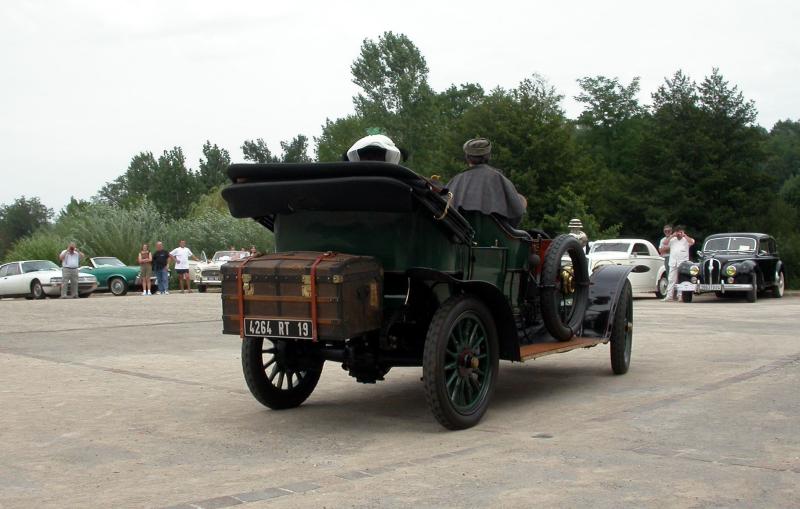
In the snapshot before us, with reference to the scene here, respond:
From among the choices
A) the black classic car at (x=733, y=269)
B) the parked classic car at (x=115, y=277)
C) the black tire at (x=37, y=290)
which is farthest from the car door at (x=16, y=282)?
the black classic car at (x=733, y=269)

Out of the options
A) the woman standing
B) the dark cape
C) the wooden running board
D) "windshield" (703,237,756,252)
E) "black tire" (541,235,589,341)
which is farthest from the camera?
the woman standing

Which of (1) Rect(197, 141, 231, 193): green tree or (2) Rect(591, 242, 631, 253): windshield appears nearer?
(2) Rect(591, 242, 631, 253): windshield

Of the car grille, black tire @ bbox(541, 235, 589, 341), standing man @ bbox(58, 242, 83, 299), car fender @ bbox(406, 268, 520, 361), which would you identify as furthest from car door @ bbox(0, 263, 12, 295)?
car fender @ bbox(406, 268, 520, 361)

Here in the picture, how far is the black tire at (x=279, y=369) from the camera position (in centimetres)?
723

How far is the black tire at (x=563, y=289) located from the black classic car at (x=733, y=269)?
13.6m

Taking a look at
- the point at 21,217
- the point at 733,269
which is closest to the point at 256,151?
the point at 21,217

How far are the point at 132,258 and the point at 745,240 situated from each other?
26.0m

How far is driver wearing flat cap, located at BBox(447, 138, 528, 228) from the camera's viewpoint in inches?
299

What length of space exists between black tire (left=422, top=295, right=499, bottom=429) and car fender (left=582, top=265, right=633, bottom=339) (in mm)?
2089

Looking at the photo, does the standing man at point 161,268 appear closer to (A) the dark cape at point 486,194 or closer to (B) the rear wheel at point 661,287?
(B) the rear wheel at point 661,287

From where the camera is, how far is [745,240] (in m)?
23.2

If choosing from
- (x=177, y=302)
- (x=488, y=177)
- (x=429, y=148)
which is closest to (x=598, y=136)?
(x=429, y=148)

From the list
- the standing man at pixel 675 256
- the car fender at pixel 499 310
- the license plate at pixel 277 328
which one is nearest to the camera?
the license plate at pixel 277 328

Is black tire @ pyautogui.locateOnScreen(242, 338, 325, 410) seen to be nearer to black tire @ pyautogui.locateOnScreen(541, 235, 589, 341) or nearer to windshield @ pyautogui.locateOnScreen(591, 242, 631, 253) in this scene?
black tire @ pyautogui.locateOnScreen(541, 235, 589, 341)
